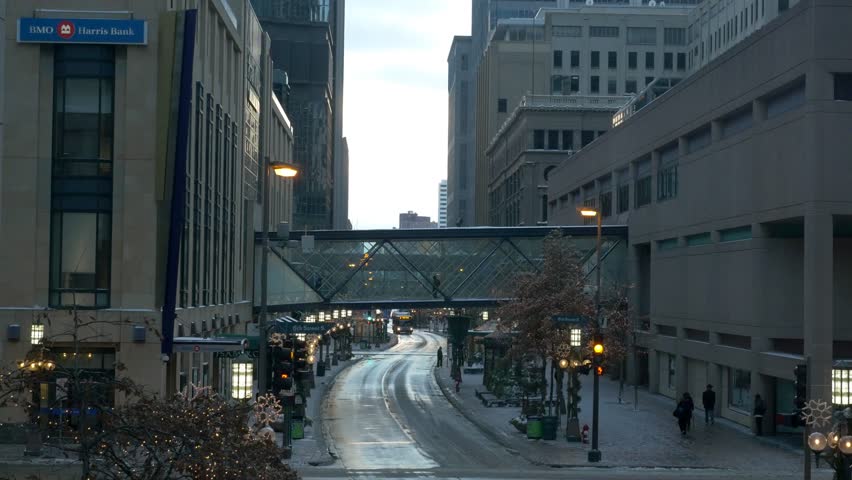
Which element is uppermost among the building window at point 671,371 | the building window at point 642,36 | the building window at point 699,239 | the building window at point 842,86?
the building window at point 642,36

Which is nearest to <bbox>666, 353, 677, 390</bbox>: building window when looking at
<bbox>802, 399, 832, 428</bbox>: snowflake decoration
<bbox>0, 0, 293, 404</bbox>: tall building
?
<bbox>802, 399, 832, 428</bbox>: snowflake decoration

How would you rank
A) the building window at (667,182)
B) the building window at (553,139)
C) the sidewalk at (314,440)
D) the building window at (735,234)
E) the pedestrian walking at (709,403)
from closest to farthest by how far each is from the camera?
the sidewalk at (314,440), the building window at (735,234), the pedestrian walking at (709,403), the building window at (667,182), the building window at (553,139)

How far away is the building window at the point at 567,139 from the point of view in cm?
11631

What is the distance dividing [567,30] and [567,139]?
2215 centimetres

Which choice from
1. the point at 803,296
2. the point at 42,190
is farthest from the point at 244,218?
the point at 803,296

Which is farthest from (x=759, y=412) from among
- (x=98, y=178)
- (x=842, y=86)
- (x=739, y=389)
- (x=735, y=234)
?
(x=98, y=178)

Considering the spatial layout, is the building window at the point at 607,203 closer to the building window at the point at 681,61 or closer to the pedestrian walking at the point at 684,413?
the pedestrian walking at the point at 684,413

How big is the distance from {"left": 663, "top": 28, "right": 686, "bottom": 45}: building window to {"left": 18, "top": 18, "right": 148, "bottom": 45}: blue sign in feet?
342

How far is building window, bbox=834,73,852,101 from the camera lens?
39.6 metres

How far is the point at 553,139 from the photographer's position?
379ft

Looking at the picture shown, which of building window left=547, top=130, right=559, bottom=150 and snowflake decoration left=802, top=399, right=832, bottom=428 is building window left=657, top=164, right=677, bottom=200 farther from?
building window left=547, top=130, right=559, bottom=150

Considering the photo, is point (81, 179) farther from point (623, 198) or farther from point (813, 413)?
point (623, 198)

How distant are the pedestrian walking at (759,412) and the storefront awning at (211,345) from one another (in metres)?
19.4

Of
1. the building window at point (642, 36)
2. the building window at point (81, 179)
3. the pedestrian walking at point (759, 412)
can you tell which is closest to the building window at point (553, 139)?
the building window at point (642, 36)
